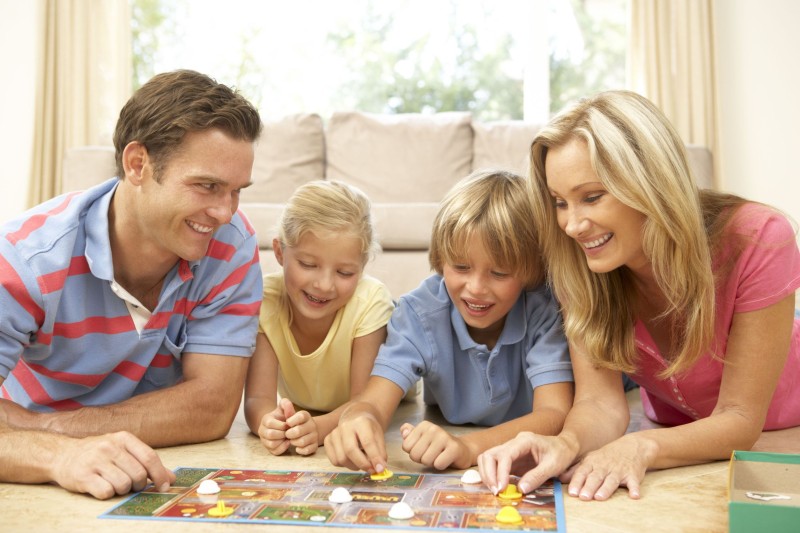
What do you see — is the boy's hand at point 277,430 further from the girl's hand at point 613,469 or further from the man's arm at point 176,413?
the girl's hand at point 613,469

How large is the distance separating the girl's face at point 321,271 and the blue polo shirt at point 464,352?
0.53 ft

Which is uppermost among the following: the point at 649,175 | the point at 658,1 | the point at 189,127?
the point at 658,1

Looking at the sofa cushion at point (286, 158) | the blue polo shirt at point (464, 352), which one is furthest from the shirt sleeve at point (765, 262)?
the sofa cushion at point (286, 158)

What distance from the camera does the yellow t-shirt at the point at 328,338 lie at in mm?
2160

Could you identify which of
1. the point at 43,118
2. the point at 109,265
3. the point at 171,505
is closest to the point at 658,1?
the point at 43,118

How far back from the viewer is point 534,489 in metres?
1.45

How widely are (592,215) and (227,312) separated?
850 millimetres

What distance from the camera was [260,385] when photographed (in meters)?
2.05

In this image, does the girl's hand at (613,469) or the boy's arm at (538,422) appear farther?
the boy's arm at (538,422)

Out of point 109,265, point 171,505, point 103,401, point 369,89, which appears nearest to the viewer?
point 171,505

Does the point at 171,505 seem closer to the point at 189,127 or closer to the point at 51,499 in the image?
the point at 51,499

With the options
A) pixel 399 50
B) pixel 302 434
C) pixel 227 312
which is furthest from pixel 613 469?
pixel 399 50

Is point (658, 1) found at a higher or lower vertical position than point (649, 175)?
higher

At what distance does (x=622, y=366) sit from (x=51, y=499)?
3.68 ft
